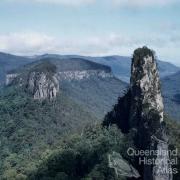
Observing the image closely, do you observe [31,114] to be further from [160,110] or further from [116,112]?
[160,110]

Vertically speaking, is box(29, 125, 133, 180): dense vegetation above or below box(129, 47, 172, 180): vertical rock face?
below

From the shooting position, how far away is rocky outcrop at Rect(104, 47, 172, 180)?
2142 inches

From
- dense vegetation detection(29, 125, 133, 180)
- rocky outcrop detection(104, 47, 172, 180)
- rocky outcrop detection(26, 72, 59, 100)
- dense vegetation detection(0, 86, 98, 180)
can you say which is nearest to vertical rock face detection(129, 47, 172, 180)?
rocky outcrop detection(104, 47, 172, 180)

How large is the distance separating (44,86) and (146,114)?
263 ft

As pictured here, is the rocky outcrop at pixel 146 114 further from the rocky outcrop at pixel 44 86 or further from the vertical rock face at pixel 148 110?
the rocky outcrop at pixel 44 86

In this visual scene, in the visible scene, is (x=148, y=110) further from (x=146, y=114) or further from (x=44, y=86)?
(x=44, y=86)

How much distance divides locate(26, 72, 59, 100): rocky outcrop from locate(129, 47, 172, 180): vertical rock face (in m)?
73.5

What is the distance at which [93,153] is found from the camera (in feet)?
221

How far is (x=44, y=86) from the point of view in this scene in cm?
14038

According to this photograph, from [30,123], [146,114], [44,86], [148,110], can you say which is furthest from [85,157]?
[44,86]

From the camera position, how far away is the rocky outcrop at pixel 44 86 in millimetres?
140625

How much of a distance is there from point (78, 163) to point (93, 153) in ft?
7.33

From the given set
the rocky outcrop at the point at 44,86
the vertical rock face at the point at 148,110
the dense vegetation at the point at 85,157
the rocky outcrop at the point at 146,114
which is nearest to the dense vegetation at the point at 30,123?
the rocky outcrop at the point at 44,86

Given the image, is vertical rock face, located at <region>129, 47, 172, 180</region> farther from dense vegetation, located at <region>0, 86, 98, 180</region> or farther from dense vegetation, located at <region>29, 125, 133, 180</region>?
dense vegetation, located at <region>0, 86, 98, 180</region>
